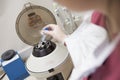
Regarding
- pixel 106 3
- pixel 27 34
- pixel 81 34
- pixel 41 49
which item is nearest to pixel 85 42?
pixel 81 34

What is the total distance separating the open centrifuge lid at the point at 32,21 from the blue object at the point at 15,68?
150 millimetres

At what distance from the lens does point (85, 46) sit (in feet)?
2.41

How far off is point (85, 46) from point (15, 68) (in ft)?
2.14

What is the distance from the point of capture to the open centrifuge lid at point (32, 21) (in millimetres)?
1346

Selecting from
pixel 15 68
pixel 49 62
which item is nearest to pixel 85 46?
pixel 49 62

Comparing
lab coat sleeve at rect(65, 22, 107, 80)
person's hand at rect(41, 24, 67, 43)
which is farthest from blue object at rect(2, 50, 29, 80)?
lab coat sleeve at rect(65, 22, 107, 80)

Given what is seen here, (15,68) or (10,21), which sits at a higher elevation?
(10,21)

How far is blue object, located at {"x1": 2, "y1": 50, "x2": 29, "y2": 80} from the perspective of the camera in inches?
50.3

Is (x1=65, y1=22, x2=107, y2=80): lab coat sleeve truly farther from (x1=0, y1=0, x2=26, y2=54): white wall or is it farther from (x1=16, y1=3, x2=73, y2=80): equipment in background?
(x1=0, y1=0, x2=26, y2=54): white wall

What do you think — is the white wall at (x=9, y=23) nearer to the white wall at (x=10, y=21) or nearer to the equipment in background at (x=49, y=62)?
the white wall at (x=10, y=21)

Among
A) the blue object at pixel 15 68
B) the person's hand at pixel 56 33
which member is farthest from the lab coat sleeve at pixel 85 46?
the blue object at pixel 15 68

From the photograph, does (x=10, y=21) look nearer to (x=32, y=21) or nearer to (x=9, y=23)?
(x=9, y=23)

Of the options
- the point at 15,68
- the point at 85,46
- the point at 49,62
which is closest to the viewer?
the point at 85,46

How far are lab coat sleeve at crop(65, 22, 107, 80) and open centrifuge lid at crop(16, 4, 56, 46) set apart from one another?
0.54m
